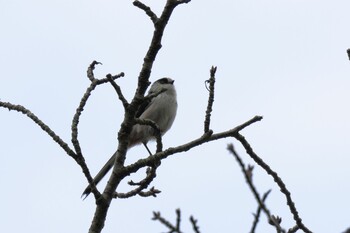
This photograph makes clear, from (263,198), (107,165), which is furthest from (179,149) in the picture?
(107,165)

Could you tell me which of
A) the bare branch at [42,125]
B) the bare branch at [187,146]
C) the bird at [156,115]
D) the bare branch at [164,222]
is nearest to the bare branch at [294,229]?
the bare branch at [187,146]

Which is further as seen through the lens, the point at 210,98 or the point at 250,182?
the point at 210,98

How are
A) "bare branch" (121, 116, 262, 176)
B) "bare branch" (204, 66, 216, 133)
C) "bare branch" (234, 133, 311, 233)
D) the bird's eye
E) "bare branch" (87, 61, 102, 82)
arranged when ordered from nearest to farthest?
"bare branch" (234, 133, 311, 233) → "bare branch" (121, 116, 262, 176) → "bare branch" (204, 66, 216, 133) → "bare branch" (87, 61, 102, 82) → the bird's eye

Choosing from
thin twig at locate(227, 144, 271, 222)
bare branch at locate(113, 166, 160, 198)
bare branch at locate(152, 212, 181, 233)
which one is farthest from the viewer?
bare branch at locate(113, 166, 160, 198)

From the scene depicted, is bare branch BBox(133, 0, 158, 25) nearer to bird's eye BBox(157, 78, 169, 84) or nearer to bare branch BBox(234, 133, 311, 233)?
bare branch BBox(234, 133, 311, 233)

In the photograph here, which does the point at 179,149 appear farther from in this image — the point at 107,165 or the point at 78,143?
the point at 107,165

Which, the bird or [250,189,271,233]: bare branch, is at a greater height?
the bird

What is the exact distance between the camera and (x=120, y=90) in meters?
3.75

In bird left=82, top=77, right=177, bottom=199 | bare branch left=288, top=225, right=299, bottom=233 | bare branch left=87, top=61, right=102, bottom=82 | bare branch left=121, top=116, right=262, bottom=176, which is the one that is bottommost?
bare branch left=288, top=225, right=299, bottom=233

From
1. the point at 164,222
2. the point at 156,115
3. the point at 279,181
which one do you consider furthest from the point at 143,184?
the point at 156,115

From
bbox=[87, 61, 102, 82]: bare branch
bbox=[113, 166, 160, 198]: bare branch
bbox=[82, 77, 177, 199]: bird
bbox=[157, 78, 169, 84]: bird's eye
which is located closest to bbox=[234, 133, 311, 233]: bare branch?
bbox=[113, 166, 160, 198]: bare branch

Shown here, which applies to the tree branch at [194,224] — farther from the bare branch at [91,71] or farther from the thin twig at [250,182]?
the bare branch at [91,71]

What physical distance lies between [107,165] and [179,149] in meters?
3.67

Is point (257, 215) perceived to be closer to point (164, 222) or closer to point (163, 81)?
point (164, 222)
